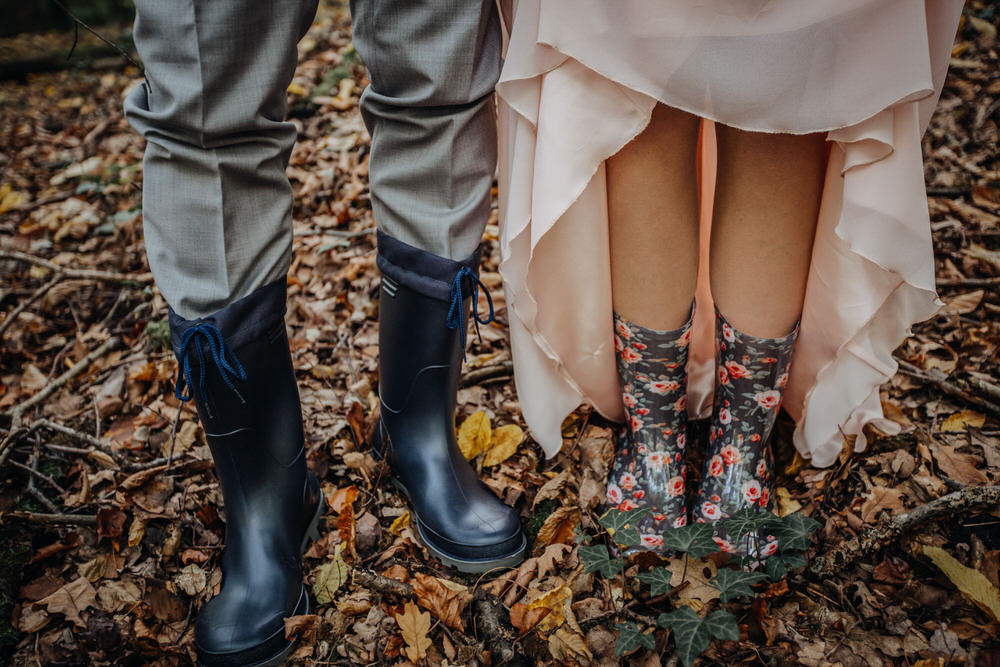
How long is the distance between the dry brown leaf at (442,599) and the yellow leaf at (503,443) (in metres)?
0.35

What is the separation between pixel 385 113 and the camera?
3.70ft

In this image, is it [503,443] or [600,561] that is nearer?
[600,561]

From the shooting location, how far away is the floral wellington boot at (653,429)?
4.18 feet

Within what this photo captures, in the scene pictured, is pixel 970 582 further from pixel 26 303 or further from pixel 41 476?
pixel 26 303

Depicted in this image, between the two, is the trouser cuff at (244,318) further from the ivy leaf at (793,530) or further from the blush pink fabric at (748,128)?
the ivy leaf at (793,530)

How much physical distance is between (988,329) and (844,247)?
791mm

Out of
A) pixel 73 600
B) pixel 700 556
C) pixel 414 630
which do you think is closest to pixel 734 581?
pixel 700 556

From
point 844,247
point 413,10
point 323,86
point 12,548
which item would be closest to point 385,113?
point 413,10

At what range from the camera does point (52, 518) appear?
4.49ft

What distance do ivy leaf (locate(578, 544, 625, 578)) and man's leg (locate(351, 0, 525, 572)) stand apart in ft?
0.57

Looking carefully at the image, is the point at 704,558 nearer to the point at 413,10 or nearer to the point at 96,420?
the point at 413,10

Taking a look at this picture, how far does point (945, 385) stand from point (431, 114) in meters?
1.31

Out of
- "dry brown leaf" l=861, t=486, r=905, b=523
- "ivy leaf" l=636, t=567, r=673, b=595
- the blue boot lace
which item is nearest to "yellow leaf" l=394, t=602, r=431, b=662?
"ivy leaf" l=636, t=567, r=673, b=595

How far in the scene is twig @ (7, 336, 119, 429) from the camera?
5.30 feet
